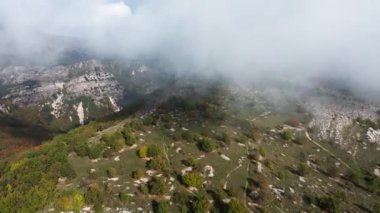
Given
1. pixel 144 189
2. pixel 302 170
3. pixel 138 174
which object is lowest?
pixel 302 170

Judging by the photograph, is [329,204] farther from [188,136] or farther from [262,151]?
[188,136]

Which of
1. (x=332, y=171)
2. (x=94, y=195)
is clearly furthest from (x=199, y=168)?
(x=332, y=171)

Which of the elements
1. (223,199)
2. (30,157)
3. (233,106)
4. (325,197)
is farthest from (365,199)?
(30,157)

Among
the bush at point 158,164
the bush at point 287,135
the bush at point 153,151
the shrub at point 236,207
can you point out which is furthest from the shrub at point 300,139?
the bush at point 158,164

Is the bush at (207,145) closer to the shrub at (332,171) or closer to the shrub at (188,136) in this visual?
the shrub at (188,136)

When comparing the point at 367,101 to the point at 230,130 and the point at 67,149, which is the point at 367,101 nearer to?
the point at 230,130

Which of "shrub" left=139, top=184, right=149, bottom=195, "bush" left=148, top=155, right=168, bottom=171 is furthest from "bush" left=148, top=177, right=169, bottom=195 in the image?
"bush" left=148, top=155, right=168, bottom=171
